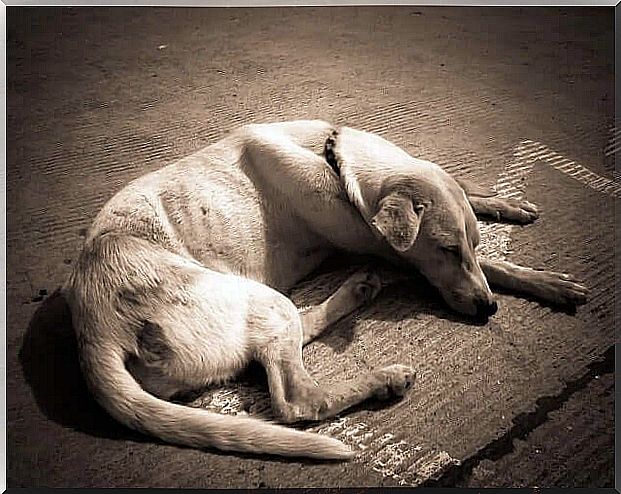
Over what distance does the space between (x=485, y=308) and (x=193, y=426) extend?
0.84 meters

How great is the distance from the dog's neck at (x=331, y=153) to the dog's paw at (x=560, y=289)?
0.64 metres

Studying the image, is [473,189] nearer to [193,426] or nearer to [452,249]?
[452,249]

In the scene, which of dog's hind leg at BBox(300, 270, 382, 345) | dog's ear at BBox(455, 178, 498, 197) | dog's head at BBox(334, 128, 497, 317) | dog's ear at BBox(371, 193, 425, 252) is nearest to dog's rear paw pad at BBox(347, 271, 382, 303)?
dog's hind leg at BBox(300, 270, 382, 345)

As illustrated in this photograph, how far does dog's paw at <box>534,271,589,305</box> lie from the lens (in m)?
2.24

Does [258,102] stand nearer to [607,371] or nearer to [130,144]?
[130,144]

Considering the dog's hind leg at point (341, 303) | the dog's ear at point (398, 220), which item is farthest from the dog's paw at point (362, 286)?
the dog's ear at point (398, 220)

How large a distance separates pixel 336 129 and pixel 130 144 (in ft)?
1.98

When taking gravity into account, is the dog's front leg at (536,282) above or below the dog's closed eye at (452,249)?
below

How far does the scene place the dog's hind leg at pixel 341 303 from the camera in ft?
7.14

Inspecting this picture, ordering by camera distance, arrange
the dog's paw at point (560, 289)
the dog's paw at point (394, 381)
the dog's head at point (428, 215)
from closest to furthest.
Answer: the dog's paw at point (394, 381) < the dog's head at point (428, 215) < the dog's paw at point (560, 289)

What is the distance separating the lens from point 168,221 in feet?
6.95

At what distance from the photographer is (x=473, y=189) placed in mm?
2471

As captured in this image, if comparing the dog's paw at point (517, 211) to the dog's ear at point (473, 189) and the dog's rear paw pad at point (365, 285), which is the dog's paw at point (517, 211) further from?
the dog's rear paw pad at point (365, 285)

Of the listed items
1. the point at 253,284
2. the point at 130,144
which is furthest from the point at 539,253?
the point at 130,144
